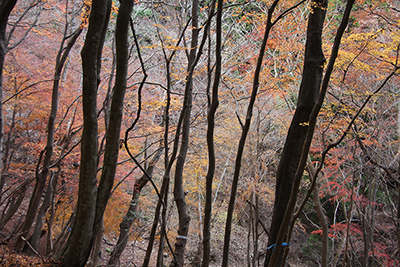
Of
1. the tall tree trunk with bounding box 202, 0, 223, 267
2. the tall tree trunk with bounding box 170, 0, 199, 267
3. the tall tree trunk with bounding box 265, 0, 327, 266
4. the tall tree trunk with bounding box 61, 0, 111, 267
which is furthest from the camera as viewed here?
the tall tree trunk with bounding box 170, 0, 199, 267

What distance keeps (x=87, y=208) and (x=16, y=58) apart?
782 cm

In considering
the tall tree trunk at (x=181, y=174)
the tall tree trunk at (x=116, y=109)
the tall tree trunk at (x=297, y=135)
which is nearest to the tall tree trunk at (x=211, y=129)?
the tall tree trunk at (x=116, y=109)

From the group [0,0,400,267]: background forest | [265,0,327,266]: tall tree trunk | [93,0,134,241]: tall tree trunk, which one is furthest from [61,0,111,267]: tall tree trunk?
[265,0,327,266]: tall tree trunk

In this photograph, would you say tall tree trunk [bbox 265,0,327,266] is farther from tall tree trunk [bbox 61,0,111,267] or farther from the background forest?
tall tree trunk [bbox 61,0,111,267]

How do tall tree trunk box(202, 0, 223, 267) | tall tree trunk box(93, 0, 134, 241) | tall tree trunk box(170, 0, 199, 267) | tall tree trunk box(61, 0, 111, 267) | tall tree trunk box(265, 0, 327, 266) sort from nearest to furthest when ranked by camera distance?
tall tree trunk box(202, 0, 223, 267) < tall tree trunk box(61, 0, 111, 267) < tall tree trunk box(93, 0, 134, 241) < tall tree trunk box(265, 0, 327, 266) < tall tree trunk box(170, 0, 199, 267)

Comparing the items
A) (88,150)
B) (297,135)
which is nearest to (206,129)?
(297,135)

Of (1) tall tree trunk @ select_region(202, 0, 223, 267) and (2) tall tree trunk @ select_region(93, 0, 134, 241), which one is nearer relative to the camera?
(1) tall tree trunk @ select_region(202, 0, 223, 267)

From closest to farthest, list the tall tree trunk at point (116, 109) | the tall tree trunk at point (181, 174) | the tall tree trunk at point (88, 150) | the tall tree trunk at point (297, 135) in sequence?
the tall tree trunk at point (88, 150), the tall tree trunk at point (116, 109), the tall tree trunk at point (297, 135), the tall tree trunk at point (181, 174)

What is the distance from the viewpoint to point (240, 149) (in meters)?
1.55

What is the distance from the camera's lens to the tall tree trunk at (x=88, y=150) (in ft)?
5.34

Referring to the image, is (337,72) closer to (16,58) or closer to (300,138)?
(300,138)

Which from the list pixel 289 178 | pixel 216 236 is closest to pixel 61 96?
pixel 289 178

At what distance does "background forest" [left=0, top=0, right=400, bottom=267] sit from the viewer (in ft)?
5.51

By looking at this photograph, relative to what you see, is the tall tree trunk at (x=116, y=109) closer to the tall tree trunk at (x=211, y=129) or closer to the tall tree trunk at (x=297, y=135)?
the tall tree trunk at (x=211, y=129)
